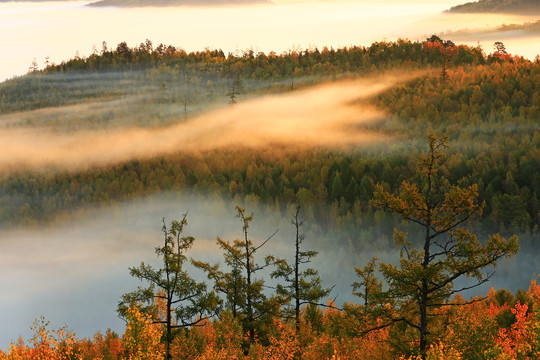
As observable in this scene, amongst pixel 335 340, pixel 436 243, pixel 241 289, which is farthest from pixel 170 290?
pixel 436 243

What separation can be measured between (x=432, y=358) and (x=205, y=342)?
4013cm

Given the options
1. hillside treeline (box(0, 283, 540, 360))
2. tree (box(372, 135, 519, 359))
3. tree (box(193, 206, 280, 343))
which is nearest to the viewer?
tree (box(372, 135, 519, 359))

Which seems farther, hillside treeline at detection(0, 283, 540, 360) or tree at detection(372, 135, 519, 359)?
hillside treeline at detection(0, 283, 540, 360)

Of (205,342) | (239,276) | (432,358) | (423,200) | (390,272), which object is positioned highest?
(423,200)

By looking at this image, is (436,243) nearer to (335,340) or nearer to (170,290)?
(170,290)

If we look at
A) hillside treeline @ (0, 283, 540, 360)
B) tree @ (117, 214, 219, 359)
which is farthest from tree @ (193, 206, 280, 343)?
tree @ (117, 214, 219, 359)

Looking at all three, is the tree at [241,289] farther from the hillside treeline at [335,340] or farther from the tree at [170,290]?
the tree at [170,290]

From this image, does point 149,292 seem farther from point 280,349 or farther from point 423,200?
point 423,200

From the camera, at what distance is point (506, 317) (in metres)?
89.3

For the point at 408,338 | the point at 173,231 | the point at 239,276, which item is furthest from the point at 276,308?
the point at 408,338

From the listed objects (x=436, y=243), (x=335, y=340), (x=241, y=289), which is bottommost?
(x=335, y=340)

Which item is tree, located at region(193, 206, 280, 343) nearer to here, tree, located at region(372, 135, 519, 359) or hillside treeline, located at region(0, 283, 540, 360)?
hillside treeline, located at region(0, 283, 540, 360)

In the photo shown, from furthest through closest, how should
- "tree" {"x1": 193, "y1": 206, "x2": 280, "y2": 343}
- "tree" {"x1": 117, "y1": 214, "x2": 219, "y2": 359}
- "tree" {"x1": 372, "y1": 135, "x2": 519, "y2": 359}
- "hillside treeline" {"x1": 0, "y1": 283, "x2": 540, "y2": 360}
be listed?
"tree" {"x1": 193, "y1": 206, "x2": 280, "y2": 343}
"tree" {"x1": 117, "y1": 214, "x2": 219, "y2": 359}
"hillside treeline" {"x1": 0, "y1": 283, "x2": 540, "y2": 360}
"tree" {"x1": 372, "y1": 135, "x2": 519, "y2": 359}

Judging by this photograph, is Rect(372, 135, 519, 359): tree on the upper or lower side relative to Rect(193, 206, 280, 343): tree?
upper
